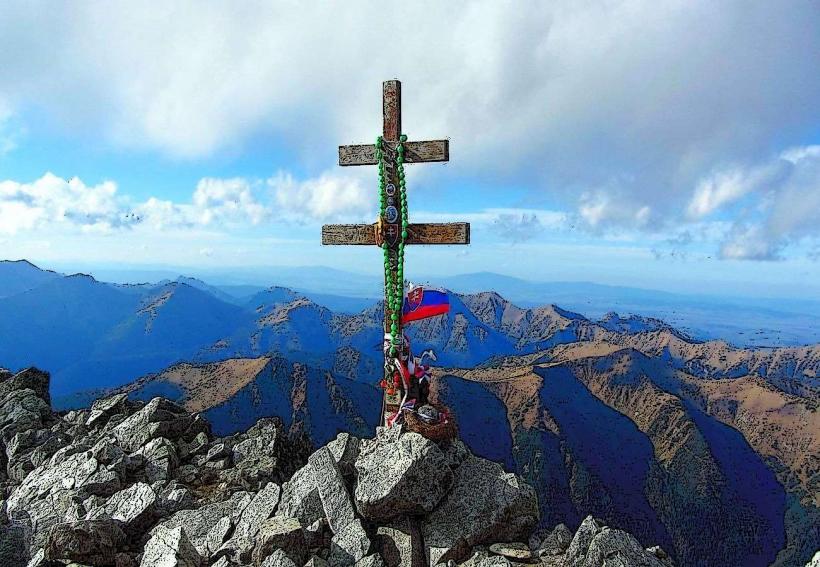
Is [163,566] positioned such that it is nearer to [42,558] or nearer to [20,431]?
[42,558]

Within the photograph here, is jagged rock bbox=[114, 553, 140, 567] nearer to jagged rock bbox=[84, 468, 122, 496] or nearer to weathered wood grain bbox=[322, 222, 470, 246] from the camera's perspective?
jagged rock bbox=[84, 468, 122, 496]

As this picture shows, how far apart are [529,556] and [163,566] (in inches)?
283

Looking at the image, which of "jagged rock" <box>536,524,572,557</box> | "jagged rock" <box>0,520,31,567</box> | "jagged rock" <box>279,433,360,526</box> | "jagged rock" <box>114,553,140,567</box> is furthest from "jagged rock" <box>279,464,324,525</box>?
"jagged rock" <box>0,520,31,567</box>

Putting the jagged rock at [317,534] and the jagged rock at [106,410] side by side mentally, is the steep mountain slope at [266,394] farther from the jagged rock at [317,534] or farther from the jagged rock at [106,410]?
the jagged rock at [317,534]

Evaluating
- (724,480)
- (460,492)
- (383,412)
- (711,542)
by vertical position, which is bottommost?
(711,542)

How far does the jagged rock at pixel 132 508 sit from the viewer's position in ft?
39.3

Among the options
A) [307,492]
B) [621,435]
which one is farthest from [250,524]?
[621,435]

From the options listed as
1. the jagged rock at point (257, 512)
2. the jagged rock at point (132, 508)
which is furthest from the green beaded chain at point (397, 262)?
the jagged rock at point (132, 508)

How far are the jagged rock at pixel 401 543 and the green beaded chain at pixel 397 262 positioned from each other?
393 centimetres

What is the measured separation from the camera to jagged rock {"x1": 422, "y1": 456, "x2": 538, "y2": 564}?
10.0 metres

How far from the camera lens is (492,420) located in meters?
138

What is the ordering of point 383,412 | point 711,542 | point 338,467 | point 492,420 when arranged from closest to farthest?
point 338,467
point 383,412
point 711,542
point 492,420

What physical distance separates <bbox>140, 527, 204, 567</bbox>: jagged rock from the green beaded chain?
235 inches

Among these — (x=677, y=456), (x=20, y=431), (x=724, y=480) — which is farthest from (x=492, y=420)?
(x=20, y=431)
